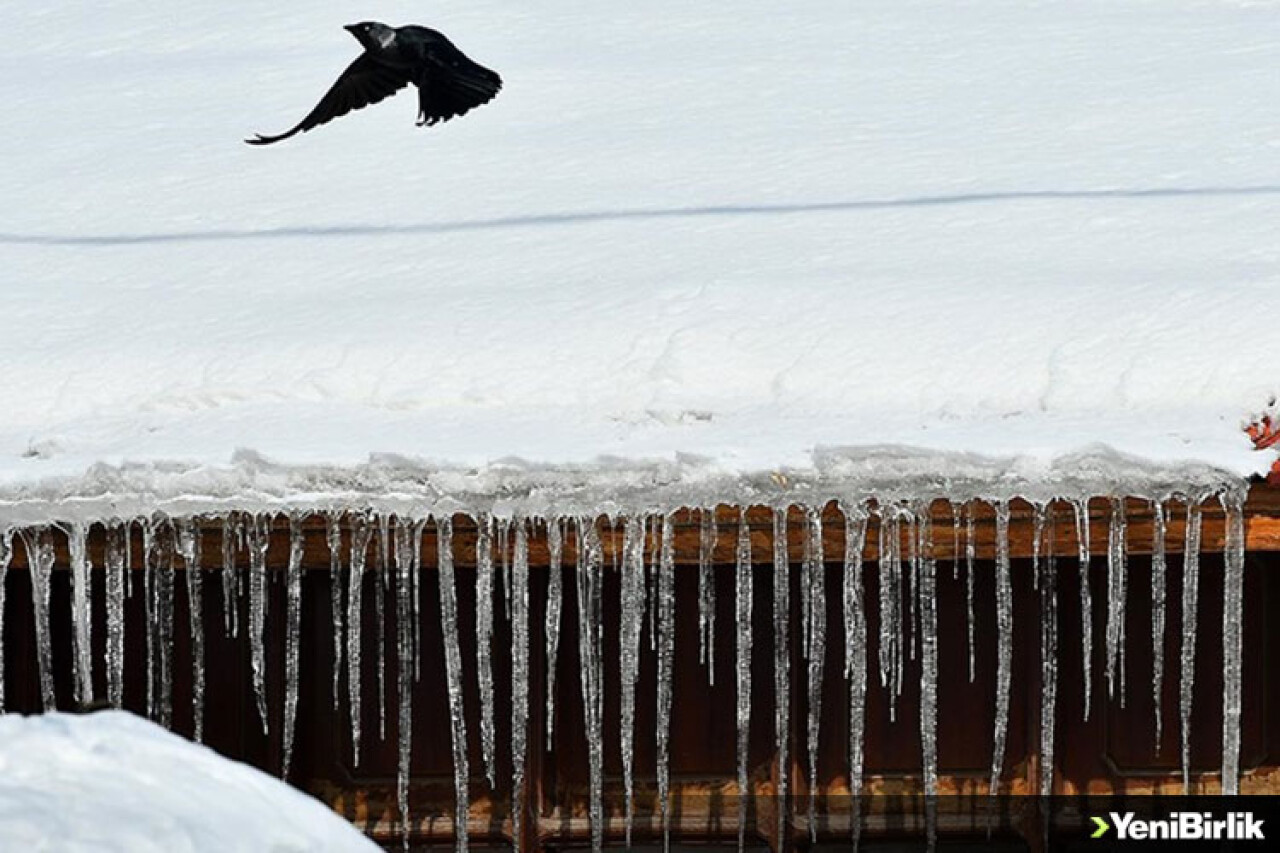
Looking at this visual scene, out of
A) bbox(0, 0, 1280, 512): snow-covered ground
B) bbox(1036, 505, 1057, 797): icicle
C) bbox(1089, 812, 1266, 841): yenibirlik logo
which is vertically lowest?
bbox(1089, 812, 1266, 841): yenibirlik logo

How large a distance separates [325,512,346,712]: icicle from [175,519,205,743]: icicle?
28 centimetres

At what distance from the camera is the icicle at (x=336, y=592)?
399 cm

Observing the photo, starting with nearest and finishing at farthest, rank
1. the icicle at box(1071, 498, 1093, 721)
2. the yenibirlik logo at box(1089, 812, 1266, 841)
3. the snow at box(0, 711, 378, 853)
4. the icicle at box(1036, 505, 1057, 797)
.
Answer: the snow at box(0, 711, 378, 853) < the icicle at box(1071, 498, 1093, 721) < the icicle at box(1036, 505, 1057, 797) < the yenibirlik logo at box(1089, 812, 1266, 841)

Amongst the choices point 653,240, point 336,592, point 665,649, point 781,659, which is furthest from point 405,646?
point 653,240

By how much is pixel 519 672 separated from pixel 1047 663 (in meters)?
1.19

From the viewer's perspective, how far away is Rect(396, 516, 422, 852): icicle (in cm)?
403

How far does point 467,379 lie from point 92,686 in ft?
4.01

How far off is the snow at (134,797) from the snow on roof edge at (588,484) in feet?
2.35

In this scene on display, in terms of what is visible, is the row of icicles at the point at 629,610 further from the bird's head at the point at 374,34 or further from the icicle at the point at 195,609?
the bird's head at the point at 374,34

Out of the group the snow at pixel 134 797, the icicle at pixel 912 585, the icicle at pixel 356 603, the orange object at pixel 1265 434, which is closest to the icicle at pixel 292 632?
the icicle at pixel 356 603

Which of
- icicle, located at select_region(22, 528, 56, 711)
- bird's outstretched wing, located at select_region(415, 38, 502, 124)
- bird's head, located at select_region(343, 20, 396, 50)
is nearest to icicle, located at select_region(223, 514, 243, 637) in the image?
icicle, located at select_region(22, 528, 56, 711)

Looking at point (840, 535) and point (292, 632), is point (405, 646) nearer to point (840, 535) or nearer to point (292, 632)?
point (292, 632)

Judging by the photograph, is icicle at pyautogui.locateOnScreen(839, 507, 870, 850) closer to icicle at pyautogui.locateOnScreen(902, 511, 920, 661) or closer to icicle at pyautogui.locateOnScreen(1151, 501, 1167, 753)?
icicle at pyautogui.locateOnScreen(902, 511, 920, 661)

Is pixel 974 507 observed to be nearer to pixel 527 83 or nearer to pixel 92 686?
pixel 92 686
